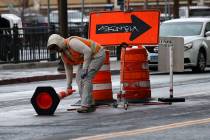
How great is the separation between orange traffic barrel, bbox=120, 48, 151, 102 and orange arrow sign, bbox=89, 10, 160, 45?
356mm

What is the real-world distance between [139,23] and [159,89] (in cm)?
307

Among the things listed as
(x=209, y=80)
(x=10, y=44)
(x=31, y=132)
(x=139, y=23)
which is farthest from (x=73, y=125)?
(x=10, y=44)

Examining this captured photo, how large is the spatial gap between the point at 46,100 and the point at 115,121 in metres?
1.82

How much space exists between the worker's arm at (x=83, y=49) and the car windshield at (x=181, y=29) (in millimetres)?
11558

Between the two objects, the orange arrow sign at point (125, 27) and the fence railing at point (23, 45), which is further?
the fence railing at point (23, 45)

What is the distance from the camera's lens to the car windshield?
80.7 feet

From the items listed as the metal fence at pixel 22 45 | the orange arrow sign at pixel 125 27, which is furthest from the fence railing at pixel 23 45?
the orange arrow sign at pixel 125 27

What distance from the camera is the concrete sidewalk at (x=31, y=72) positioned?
22469 millimetres

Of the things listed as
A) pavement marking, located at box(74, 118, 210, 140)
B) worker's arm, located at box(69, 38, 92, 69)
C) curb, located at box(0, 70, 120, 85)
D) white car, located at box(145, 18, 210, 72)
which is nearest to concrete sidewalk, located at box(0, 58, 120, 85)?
curb, located at box(0, 70, 120, 85)

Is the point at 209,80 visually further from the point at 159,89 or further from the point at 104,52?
the point at 104,52

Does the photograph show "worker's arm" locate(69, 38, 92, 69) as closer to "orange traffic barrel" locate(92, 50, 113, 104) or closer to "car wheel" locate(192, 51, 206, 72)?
"orange traffic barrel" locate(92, 50, 113, 104)

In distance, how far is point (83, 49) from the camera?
43.3 ft

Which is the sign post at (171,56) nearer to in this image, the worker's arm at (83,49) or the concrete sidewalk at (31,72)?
the worker's arm at (83,49)

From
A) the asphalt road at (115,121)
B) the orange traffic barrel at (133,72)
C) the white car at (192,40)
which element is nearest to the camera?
the asphalt road at (115,121)
